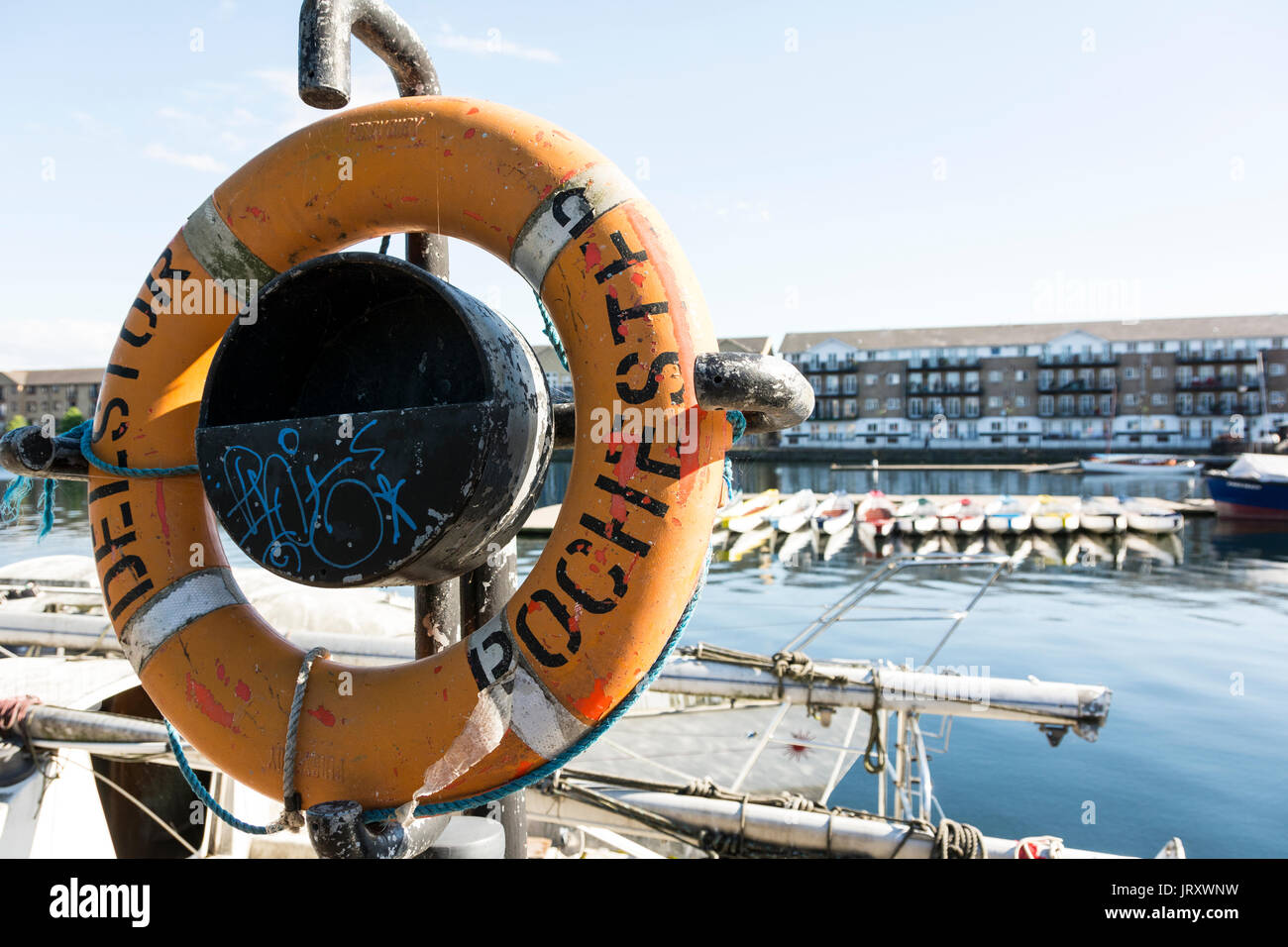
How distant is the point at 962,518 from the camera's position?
92.8ft

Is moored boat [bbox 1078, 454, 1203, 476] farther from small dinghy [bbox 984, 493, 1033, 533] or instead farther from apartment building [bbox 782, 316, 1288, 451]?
small dinghy [bbox 984, 493, 1033, 533]

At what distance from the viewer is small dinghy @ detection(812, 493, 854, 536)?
29.0 metres

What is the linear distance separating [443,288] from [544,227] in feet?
0.93

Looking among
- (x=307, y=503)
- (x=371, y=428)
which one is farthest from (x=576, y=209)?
(x=307, y=503)

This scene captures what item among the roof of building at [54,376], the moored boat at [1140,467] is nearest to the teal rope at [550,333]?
the moored boat at [1140,467]

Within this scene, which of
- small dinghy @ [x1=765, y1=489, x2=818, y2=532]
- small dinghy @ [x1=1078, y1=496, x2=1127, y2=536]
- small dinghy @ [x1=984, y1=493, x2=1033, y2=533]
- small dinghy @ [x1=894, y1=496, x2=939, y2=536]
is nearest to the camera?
small dinghy @ [x1=984, y1=493, x2=1033, y2=533]

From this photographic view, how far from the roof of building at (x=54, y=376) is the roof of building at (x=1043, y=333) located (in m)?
62.3

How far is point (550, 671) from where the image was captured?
2021 millimetres

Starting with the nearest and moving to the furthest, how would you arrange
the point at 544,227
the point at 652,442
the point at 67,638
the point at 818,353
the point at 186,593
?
the point at 652,442, the point at 544,227, the point at 186,593, the point at 67,638, the point at 818,353

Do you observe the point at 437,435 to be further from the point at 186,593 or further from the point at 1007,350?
the point at 1007,350

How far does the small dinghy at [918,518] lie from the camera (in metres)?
28.0

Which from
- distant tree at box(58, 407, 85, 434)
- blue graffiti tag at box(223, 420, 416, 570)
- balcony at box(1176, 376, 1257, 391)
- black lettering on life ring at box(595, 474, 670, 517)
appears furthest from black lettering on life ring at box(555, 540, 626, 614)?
balcony at box(1176, 376, 1257, 391)

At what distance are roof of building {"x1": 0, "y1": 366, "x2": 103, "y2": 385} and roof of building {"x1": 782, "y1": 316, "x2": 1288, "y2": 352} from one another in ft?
204
